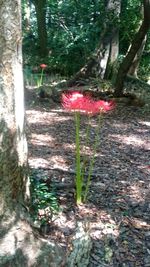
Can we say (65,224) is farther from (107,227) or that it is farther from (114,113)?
(114,113)

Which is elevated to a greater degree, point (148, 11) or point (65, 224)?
point (148, 11)

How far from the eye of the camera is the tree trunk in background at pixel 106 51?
406 inches

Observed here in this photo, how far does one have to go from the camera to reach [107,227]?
11.2 ft

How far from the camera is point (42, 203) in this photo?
3236mm

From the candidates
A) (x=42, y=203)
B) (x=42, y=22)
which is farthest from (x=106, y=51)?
(x=42, y=203)

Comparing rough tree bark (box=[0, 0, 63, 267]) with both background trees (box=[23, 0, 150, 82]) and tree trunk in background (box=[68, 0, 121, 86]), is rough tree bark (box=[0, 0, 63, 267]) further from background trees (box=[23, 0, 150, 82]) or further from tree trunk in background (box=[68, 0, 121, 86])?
background trees (box=[23, 0, 150, 82])

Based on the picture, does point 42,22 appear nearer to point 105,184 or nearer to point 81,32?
point 81,32

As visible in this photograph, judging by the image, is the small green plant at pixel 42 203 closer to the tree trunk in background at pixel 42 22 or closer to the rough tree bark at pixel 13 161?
the rough tree bark at pixel 13 161

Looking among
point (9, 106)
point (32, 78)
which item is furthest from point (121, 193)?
point (32, 78)

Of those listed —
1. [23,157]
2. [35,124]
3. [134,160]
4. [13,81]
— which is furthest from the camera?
[35,124]

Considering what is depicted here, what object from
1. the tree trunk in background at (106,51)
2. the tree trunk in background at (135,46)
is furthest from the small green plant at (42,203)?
the tree trunk in background at (106,51)

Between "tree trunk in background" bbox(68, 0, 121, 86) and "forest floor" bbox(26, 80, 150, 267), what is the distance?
3.18 metres

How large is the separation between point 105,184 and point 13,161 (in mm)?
1830

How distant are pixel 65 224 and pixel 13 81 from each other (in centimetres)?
137
